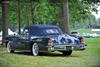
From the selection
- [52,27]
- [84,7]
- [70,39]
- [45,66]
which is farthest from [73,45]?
[84,7]

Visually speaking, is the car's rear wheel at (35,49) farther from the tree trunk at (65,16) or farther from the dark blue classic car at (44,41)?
the tree trunk at (65,16)

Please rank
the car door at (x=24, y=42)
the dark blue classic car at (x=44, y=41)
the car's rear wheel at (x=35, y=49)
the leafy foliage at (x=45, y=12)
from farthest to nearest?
1. the leafy foliage at (x=45, y=12)
2. the car door at (x=24, y=42)
3. the car's rear wheel at (x=35, y=49)
4. the dark blue classic car at (x=44, y=41)

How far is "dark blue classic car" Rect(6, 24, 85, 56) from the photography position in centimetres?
1706

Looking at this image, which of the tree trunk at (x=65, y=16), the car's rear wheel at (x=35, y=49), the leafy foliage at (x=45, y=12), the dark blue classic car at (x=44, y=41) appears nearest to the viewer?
the dark blue classic car at (x=44, y=41)

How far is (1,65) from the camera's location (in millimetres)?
4578

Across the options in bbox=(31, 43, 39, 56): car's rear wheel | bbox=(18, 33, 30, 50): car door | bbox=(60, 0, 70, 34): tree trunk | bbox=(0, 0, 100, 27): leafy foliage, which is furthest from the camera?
bbox=(0, 0, 100, 27): leafy foliage

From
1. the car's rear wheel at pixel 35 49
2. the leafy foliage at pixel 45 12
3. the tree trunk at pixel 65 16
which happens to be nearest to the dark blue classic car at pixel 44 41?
the car's rear wheel at pixel 35 49

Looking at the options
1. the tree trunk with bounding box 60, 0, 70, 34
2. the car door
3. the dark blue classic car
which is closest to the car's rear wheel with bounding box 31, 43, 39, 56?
the dark blue classic car

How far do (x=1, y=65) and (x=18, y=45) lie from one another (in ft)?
47.9

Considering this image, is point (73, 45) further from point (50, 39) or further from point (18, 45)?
point (18, 45)

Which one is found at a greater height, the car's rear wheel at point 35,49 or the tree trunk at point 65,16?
the tree trunk at point 65,16

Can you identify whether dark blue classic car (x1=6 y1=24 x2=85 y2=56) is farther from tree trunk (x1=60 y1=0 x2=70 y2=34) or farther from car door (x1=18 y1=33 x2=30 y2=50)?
tree trunk (x1=60 y1=0 x2=70 y2=34)

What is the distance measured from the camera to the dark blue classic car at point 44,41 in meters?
17.1

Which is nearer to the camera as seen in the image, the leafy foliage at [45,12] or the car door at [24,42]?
the car door at [24,42]
